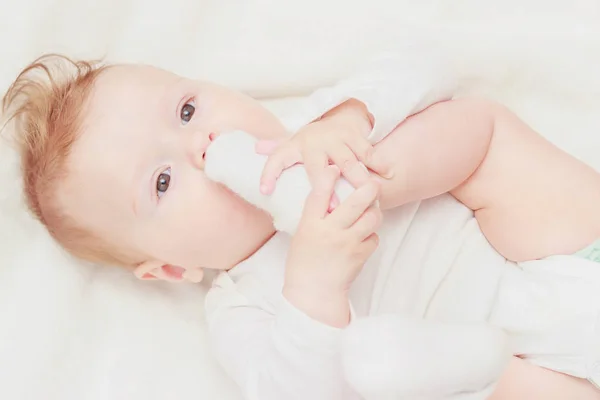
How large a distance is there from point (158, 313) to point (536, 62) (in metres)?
0.74

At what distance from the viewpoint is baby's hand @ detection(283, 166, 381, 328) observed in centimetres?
93

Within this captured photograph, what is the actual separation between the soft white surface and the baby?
7cm

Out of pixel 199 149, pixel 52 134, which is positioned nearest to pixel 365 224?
pixel 199 149

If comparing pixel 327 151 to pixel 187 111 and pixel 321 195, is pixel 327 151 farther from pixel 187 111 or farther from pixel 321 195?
pixel 187 111

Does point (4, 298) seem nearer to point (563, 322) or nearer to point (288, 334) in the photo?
→ point (288, 334)

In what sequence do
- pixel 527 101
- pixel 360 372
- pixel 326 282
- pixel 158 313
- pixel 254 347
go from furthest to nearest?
pixel 527 101 < pixel 158 313 < pixel 254 347 < pixel 326 282 < pixel 360 372

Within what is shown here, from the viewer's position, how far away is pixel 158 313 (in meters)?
1.27

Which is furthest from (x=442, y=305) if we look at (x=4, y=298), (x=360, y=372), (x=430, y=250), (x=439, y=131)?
(x=4, y=298)

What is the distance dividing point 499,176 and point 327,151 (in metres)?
0.28

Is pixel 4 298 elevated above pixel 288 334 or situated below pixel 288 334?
below

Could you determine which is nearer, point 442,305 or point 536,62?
point 442,305

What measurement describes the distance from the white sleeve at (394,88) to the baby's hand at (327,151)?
1.1 inches

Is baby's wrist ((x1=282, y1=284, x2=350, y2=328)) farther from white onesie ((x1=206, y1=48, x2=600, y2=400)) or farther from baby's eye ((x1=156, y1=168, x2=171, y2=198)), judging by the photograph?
baby's eye ((x1=156, y1=168, x2=171, y2=198))

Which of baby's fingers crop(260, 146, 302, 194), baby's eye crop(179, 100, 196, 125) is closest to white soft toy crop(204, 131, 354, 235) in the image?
baby's fingers crop(260, 146, 302, 194)
